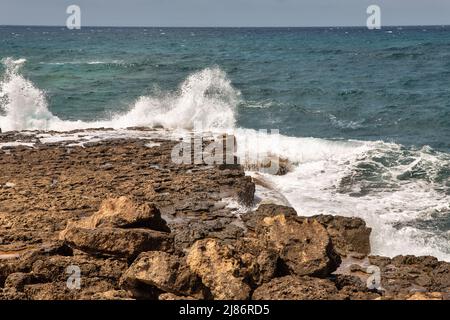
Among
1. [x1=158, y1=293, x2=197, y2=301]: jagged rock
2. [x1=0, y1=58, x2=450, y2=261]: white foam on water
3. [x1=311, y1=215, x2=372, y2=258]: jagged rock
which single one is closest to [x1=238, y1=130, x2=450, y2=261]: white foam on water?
[x1=0, y1=58, x2=450, y2=261]: white foam on water

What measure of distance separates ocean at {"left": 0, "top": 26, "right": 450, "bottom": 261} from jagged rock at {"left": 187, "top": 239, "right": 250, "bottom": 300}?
4.69 meters

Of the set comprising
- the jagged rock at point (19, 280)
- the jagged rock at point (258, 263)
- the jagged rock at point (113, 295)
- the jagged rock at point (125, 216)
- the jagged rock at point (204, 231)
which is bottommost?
the jagged rock at point (204, 231)

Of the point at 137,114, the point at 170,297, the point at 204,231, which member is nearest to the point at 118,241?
the point at 170,297

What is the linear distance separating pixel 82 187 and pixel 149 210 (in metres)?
3.82

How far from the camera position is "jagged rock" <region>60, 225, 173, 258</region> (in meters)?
7.00

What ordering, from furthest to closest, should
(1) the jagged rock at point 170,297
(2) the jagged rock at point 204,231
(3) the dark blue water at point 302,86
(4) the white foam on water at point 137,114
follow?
(3) the dark blue water at point 302,86 < (4) the white foam on water at point 137,114 < (2) the jagged rock at point 204,231 < (1) the jagged rock at point 170,297

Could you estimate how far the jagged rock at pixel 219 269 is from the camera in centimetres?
591

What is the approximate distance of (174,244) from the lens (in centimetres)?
770

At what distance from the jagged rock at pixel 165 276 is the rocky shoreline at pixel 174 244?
0.01 m

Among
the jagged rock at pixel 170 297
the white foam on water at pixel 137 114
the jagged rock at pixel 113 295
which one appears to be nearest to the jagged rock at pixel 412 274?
the jagged rock at pixel 170 297

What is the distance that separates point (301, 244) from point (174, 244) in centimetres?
177

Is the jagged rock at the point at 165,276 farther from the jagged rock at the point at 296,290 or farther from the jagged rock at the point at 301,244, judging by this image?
the jagged rock at the point at 301,244
